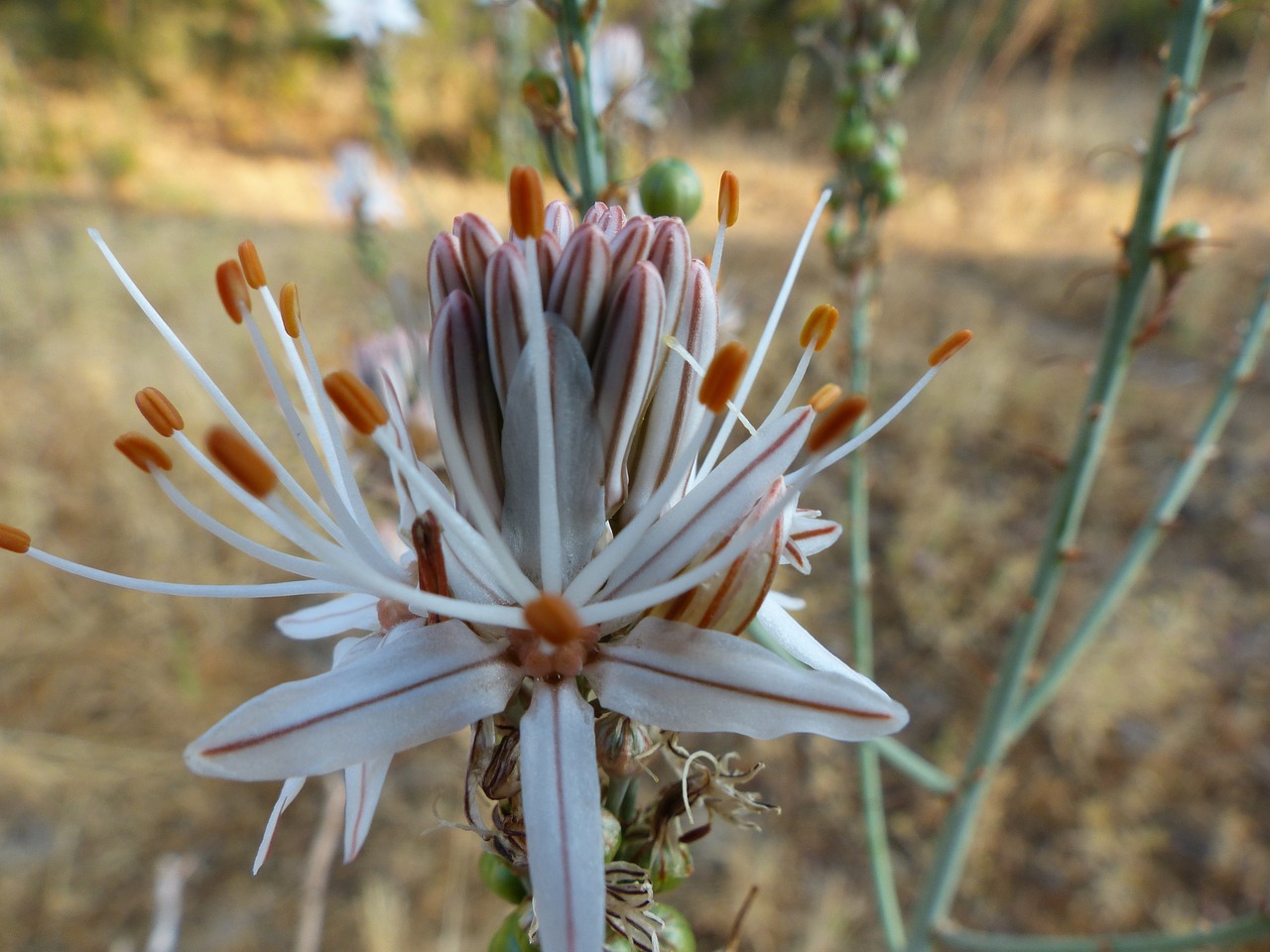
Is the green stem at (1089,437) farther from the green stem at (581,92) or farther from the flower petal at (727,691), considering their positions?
the flower petal at (727,691)

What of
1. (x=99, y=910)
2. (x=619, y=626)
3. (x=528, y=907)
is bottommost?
(x=99, y=910)

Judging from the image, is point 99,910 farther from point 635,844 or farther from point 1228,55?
point 1228,55

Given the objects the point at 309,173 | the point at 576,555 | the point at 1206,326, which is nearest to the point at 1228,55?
the point at 1206,326

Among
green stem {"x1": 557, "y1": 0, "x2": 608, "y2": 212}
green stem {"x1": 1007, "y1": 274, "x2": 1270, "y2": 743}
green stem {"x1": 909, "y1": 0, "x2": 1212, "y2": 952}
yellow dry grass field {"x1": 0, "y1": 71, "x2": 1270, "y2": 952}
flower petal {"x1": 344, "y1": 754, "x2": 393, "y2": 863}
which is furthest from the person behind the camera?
yellow dry grass field {"x1": 0, "y1": 71, "x2": 1270, "y2": 952}

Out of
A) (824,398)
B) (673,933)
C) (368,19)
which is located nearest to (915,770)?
(673,933)

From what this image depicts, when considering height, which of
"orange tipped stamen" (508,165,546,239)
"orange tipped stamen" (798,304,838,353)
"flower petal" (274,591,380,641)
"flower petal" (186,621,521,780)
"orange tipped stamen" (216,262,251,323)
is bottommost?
"flower petal" (274,591,380,641)

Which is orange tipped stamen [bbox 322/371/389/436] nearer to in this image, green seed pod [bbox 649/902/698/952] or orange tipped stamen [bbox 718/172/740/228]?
orange tipped stamen [bbox 718/172/740/228]

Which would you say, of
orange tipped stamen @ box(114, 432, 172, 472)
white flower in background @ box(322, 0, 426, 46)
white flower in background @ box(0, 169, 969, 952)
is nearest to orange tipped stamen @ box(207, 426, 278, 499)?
white flower in background @ box(0, 169, 969, 952)
